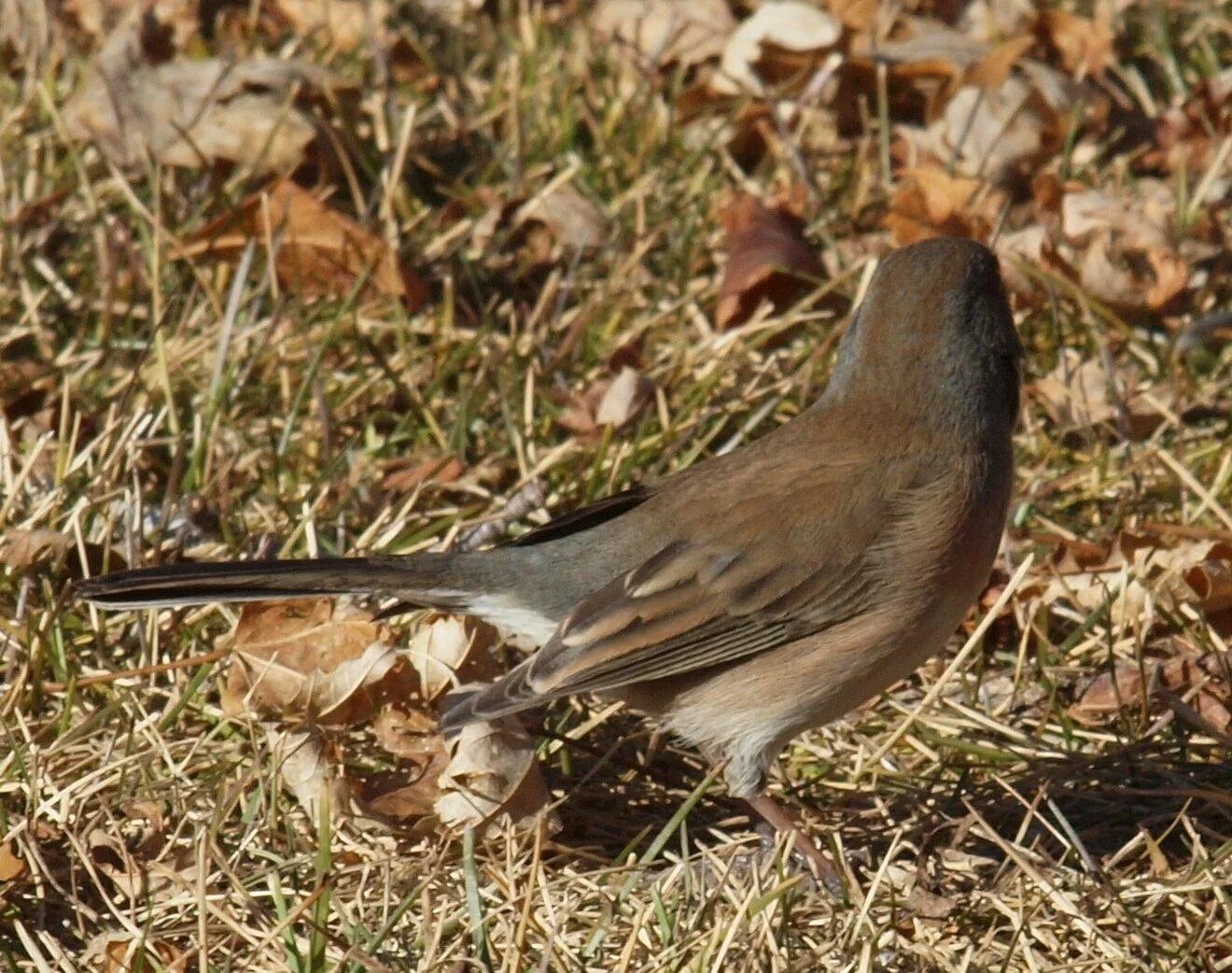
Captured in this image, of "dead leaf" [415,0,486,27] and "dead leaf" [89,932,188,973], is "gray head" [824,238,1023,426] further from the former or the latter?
"dead leaf" [415,0,486,27]

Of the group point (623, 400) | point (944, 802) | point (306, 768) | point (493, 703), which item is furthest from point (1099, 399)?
point (306, 768)

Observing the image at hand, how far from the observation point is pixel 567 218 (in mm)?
4840

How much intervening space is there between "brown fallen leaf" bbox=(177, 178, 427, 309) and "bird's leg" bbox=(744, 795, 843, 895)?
72.3 inches

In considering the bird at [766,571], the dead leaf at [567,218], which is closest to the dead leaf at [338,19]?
the dead leaf at [567,218]

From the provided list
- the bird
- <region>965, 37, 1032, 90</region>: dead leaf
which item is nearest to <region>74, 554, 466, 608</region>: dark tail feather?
the bird

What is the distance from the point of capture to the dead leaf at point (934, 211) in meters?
4.72

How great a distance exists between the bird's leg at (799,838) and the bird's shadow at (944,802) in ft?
0.33

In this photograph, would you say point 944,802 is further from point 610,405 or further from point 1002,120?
point 1002,120

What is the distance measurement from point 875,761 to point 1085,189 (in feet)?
6.89

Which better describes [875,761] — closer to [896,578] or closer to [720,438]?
[896,578]

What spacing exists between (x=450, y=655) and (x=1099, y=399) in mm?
1760

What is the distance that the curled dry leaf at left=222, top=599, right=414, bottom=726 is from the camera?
131 inches

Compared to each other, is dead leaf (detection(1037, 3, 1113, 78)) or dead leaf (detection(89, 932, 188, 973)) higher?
dead leaf (detection(89, 932, 188, 973))

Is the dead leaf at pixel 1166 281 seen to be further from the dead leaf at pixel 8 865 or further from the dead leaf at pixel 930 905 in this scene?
the dead leaf at pixel 8 865
